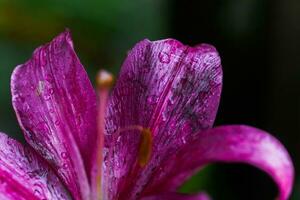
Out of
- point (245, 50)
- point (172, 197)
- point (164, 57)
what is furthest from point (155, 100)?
point (245, 50)

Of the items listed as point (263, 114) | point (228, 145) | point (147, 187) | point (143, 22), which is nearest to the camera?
point (228, 145)

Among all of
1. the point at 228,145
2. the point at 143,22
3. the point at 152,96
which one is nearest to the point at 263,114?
the point at 143,22

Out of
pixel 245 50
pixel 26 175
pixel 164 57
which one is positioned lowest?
pixel 245 50

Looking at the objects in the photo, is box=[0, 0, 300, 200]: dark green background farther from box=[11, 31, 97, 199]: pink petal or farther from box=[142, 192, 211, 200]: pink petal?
box=[142, 192, 211, 200]: pink petal

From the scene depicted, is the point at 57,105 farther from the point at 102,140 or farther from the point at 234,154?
the point at 234,154

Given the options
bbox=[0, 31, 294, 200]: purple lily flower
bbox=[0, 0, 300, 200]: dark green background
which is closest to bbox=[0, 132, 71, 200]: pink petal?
bbox=[0, 31, 294, 200]: purple lily flower

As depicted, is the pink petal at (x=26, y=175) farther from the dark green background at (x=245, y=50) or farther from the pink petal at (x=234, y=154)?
the dark green background at (x=245, y=50)

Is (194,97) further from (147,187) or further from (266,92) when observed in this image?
(266,92)
